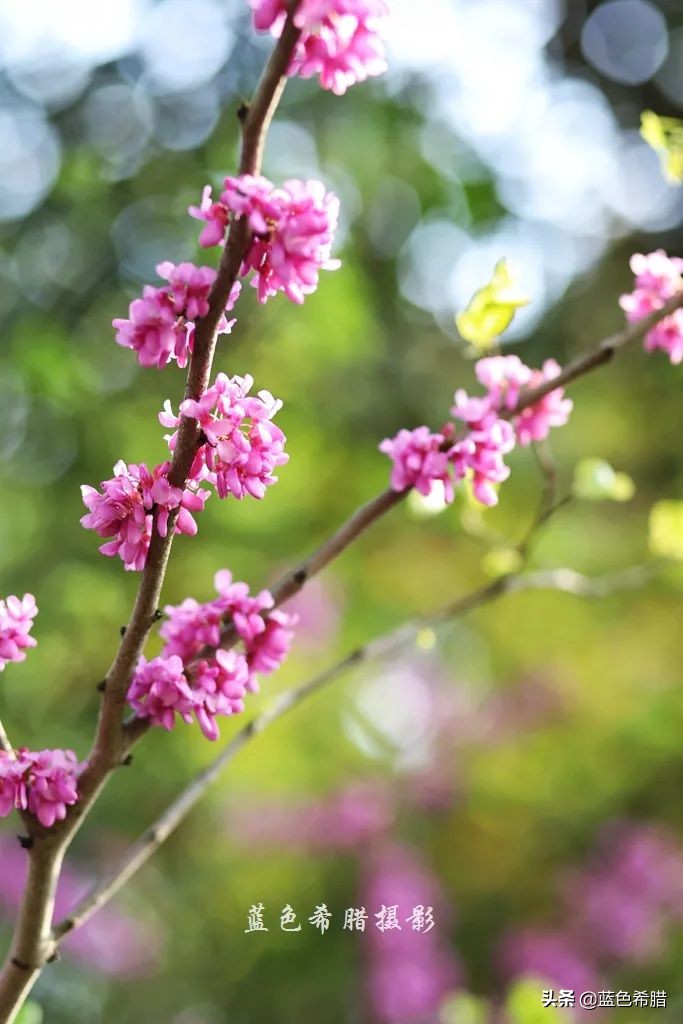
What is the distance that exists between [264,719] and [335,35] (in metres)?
0.49

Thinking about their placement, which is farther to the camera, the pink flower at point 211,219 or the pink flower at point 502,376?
the pink flower at point 502,376

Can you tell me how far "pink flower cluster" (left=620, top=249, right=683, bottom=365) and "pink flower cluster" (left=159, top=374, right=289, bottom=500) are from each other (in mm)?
348

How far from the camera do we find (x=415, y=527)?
2.68 m

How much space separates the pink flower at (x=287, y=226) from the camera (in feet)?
1.70

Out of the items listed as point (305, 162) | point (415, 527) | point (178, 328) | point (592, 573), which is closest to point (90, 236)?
point (305, 162)

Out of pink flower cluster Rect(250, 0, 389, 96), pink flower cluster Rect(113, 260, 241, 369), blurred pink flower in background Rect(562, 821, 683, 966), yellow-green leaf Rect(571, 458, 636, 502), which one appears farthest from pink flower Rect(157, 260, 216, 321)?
blurred pink flower in background Rect(562, 821, 683, 966)

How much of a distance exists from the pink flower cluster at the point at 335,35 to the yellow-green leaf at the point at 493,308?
0.29 meters

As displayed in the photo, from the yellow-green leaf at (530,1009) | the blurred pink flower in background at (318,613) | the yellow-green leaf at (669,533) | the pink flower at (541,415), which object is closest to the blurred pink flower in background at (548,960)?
the blurred pink flower in background at (318,613)

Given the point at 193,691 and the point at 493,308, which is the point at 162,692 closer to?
the point at 193,691

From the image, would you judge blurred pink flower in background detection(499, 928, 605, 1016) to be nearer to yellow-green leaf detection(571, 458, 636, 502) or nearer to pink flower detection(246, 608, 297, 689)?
yellow-green leaf detection(571, 458, 636, 502)

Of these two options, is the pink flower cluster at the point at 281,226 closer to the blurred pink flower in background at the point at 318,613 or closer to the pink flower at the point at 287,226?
the pink flower at the point at 287,226

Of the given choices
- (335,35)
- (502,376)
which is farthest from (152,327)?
(502,376)

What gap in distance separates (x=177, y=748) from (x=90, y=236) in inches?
40.7

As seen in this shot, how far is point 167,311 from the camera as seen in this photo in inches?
21.6
